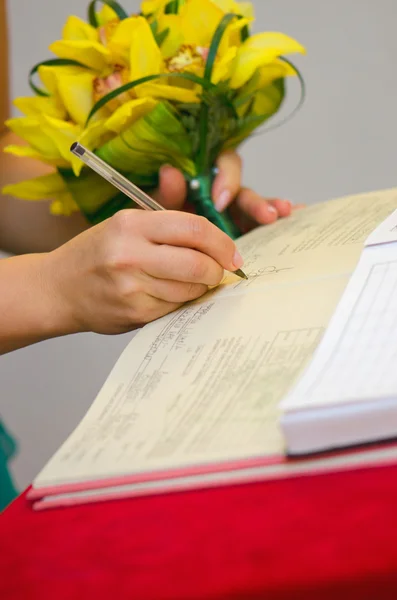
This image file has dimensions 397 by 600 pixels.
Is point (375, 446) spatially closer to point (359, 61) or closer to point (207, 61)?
point (207, 61)

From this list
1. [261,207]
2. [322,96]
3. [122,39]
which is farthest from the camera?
[322,96]

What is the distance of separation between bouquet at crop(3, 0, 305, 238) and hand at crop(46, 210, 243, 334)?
119 millimetres

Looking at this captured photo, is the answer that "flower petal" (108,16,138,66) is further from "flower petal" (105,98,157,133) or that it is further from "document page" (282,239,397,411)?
"document page" (282,239,397,411)

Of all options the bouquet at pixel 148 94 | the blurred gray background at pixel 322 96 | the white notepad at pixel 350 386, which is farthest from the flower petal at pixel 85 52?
the blurred gray background at pixel 322 96

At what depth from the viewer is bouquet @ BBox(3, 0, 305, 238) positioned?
1.86ft

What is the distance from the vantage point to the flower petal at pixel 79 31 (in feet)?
1.99

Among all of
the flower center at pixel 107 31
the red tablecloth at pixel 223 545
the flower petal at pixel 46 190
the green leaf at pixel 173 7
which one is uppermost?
the flower center at pixel 107 31

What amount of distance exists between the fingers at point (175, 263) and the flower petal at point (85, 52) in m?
0.20

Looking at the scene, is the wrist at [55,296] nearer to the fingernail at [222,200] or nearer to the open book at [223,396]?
the open book at [223,396]

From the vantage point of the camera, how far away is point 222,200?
0.65 m

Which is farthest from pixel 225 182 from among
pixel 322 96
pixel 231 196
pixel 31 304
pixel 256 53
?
pixel 322 96

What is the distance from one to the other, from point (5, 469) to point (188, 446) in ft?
1.25

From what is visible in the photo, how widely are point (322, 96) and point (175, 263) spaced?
106 centimetres

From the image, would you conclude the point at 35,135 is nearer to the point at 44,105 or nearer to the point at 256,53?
the point at 44,105
